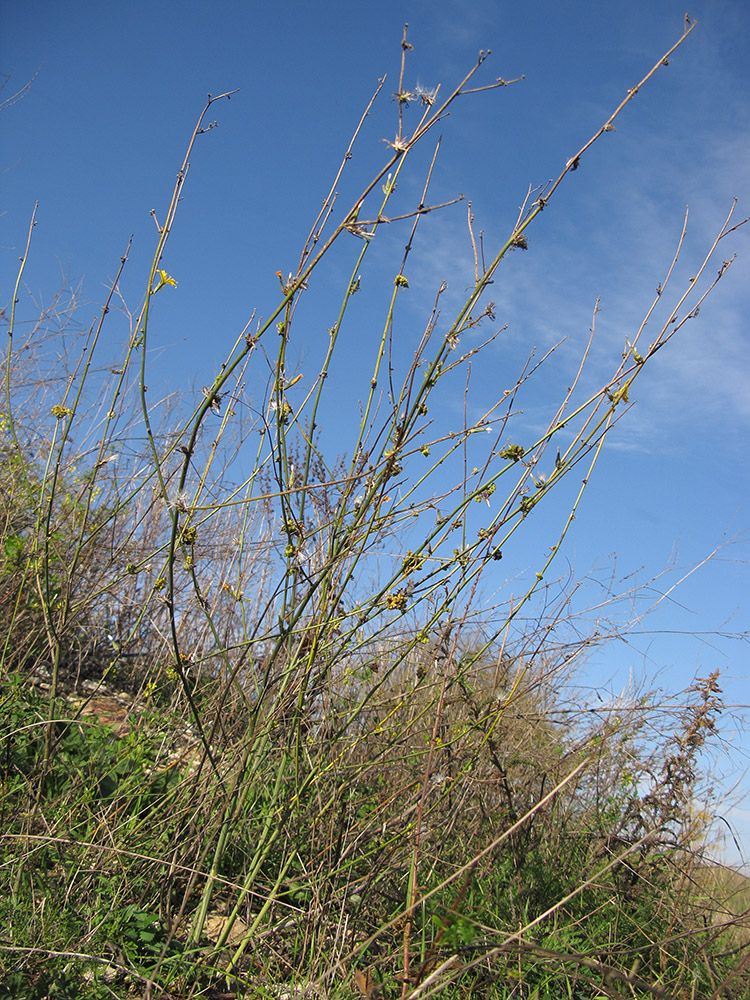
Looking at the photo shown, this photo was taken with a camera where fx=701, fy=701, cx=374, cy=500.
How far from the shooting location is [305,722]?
212 centimetres

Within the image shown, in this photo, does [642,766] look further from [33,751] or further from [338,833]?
[33,751]

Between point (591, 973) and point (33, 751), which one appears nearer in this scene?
point (591, 973)

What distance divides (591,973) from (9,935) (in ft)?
6.05

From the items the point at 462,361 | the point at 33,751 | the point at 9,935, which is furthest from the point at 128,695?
the point at 462,361

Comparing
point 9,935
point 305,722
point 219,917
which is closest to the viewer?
point 9,935

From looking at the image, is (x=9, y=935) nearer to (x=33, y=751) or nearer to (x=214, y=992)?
(x=214, y=992)

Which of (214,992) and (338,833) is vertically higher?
(338,833)

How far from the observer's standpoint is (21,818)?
2197 millimetres

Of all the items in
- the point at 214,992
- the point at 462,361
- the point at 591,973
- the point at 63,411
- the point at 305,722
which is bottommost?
the point at 214,992

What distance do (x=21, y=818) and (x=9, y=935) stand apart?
1.41ft

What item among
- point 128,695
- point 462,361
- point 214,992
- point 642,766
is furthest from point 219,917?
point 128,695

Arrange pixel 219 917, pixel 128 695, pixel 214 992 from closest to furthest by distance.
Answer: pixel 214 992
pixel 219 917
pixel 128 695

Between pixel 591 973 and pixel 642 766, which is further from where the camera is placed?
pixel 642 766

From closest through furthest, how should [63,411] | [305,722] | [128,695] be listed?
[305,722] → [63,411] → [128,695]
